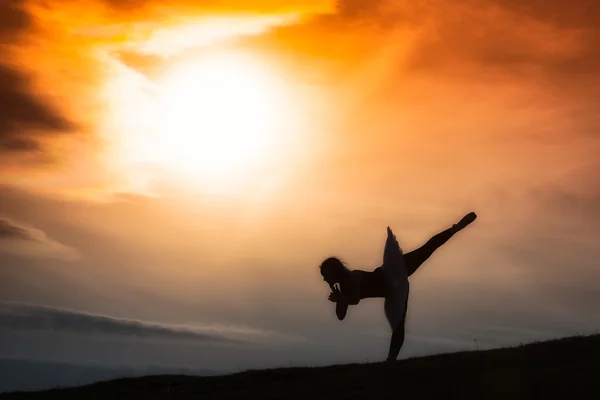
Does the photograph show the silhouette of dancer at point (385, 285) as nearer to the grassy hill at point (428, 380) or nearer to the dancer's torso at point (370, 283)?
the dancer's torso at point (370, 283)

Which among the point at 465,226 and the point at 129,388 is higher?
the point at 465,226

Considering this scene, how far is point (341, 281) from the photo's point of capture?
2453 centimetres

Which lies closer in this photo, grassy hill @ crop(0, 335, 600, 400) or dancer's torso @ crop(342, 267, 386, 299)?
grassy hill @ crop(0, 335, 600, 400)

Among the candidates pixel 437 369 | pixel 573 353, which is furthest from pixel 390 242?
pixel 573 353

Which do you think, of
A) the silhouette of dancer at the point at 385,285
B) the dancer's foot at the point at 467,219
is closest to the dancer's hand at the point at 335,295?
the silhouette of dancer at the point at 385,285

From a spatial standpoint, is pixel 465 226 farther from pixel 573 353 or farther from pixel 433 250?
pixel 573 353

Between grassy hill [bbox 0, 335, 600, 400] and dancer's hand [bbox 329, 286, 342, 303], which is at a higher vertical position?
dancer's hand [bbox 329, 286, 342, 303]

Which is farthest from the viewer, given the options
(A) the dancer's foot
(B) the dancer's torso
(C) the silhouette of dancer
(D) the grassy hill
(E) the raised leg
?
(A) the dancer's foot

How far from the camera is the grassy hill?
2023 cm

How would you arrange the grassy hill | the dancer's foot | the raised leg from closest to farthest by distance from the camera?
the grassy hill
the raised leg
the dancer's foot

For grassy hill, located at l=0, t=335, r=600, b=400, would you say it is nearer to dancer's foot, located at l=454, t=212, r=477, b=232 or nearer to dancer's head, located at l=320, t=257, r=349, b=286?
dancer's head, located at l=320, t=257, r=349, b=286

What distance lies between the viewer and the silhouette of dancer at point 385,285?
80.0ft

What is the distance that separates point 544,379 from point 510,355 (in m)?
3.55

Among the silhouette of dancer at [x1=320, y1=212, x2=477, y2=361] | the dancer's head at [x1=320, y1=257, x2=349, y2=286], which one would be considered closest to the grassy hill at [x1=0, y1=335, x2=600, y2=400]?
the silhouette of dancer at [x1=320, y1=212, x2=477, y2=361]
